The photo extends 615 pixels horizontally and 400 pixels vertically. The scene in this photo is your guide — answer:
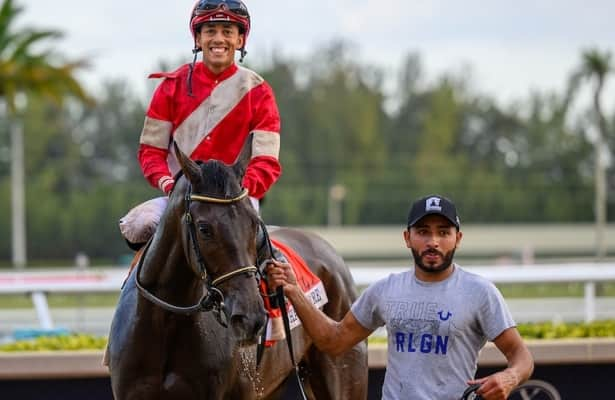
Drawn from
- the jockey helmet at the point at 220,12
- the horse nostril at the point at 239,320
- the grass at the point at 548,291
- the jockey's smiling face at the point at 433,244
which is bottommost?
the grass at the point at 548,291

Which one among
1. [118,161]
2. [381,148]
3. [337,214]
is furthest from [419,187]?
[118,161]

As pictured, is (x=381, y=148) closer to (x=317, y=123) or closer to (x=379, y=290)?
(x=317, y=123)

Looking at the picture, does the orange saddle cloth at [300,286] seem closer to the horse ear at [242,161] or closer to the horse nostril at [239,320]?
the horse ear at [242,161]

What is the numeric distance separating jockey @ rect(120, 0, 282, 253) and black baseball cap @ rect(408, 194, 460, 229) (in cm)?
122

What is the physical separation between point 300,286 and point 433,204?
1674 millimetres

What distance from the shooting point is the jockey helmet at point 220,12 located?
513cm

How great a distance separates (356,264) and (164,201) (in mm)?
22289

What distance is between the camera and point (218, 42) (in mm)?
5230

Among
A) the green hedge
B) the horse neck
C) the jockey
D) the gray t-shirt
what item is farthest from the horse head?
the green hedge

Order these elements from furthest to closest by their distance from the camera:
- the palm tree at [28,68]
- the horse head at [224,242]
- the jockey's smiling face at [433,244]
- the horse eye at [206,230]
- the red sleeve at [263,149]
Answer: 1. the palm tree at [28,68]
2. the red sleeve at [263,149]
3. the horse eye at [206,230]
4. the horse head at [224,242]
5. the jockey's smiling face at [433,244]

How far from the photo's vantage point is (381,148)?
53.4m

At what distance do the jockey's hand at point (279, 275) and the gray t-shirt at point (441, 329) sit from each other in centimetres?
63

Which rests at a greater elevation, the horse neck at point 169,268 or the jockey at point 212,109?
the jockey at point 212,109

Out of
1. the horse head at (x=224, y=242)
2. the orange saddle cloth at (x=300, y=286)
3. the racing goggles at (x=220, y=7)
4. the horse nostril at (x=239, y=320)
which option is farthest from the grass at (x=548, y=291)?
the horse nostril at (x=239, y=320)
